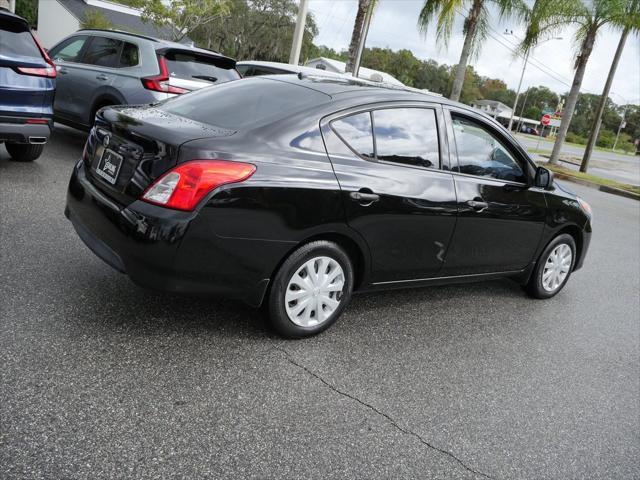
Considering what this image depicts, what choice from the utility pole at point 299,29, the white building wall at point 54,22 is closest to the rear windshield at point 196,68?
the utility pole at point 299,29

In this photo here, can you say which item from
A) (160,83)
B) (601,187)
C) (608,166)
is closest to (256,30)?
(608,166)

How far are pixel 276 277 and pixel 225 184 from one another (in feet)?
2.21

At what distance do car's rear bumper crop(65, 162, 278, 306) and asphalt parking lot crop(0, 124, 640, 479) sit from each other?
42 centimetres

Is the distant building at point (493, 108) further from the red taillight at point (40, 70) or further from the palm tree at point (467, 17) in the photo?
the red taillight at point (40, 70)

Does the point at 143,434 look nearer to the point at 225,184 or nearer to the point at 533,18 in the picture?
the point at 225,184

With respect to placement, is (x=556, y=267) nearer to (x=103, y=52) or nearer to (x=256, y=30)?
(x=103, y=52)

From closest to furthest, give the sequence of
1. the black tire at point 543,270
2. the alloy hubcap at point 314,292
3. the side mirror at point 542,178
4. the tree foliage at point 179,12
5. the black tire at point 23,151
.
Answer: the alloy hubcap at point 314,292
the side mirror at point 542,178
the black tire at point 543,270
the black tire at point 23,151
the tree foliage at point 179,12

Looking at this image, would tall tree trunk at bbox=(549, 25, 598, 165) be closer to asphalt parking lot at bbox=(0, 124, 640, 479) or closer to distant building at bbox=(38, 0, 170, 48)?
asphalt parking lot at bbox=(0, 124, 640, 479)

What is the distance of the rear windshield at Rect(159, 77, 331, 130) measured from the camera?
3.71 meters

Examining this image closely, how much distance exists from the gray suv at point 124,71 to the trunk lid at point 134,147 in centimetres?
415

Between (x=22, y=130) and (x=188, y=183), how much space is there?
3873 mm

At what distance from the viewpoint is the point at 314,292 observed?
372cm

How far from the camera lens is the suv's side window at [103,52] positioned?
8.28m

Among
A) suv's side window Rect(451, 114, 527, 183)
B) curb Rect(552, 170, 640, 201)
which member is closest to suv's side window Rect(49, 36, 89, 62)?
suv's side window Rect(451, 114, 527, 183)
